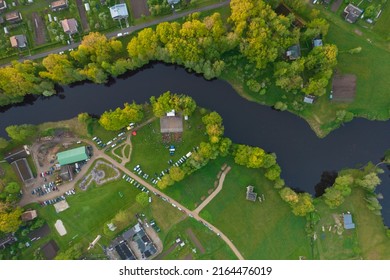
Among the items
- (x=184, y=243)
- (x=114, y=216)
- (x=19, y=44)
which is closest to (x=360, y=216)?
(x=184, y=243)

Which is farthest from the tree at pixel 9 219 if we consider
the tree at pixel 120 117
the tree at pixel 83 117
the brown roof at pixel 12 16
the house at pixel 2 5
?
the house at pixel 2 5

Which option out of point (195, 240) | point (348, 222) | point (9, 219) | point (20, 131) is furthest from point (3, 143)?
point (348, 222)

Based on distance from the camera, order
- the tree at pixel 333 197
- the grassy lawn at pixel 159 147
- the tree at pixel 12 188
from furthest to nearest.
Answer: the grassy lawn at pixel 159 147 → the tree at pixel 12 188 → the tree at pixel 333 197

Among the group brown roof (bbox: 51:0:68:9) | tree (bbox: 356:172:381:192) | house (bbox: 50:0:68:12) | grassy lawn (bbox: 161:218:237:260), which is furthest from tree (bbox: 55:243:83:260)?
tree (bbox: 356:172:381:192)

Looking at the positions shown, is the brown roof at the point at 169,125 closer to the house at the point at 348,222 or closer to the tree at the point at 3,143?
the tree at the point at 3,143

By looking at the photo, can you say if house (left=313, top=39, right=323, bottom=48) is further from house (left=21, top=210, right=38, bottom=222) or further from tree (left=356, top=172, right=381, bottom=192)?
A: house (left=21, top=210, right=38, bottom=222)

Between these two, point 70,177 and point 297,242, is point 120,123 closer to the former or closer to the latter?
point 70,177
